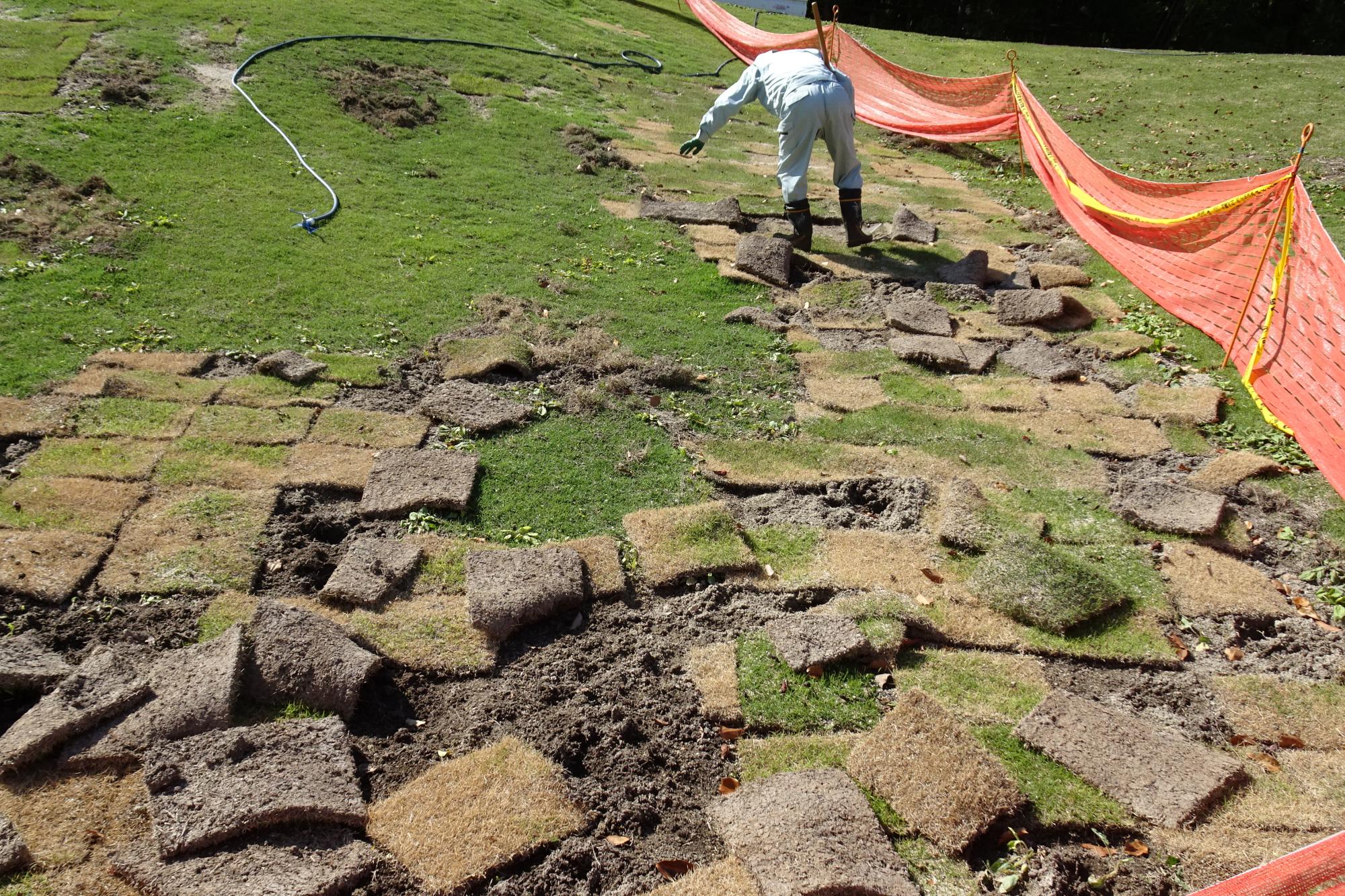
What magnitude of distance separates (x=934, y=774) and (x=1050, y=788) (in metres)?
0.46

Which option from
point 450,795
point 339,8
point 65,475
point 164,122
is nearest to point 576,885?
point 450,795

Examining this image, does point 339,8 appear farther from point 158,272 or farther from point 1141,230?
point 1141,230

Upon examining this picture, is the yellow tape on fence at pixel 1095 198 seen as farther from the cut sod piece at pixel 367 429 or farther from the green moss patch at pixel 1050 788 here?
the cut sod piece at pixel 367 429

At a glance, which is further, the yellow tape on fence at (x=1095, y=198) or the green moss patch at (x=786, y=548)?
the yellow tape on fence at (x=1095, y=198)

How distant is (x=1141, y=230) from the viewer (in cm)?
714

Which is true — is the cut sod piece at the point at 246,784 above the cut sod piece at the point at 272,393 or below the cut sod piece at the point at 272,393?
below

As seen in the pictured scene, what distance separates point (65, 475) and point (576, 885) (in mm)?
3313

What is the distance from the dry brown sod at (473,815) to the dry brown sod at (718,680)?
0.68 m

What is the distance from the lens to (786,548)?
4301 millimetres

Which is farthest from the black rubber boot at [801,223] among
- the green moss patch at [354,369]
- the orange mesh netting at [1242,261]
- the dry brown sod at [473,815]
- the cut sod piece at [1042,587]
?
the dry brown sod at [473,815]

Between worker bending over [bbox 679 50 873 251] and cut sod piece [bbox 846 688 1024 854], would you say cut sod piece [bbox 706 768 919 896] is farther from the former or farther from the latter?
worker bending over [bbox 679 50 873 251]

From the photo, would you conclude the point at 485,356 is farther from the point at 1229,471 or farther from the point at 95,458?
the point at 1229,471

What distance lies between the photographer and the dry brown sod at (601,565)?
3926 millimetres

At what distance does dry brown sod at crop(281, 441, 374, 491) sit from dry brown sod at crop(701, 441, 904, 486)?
1895 mm
